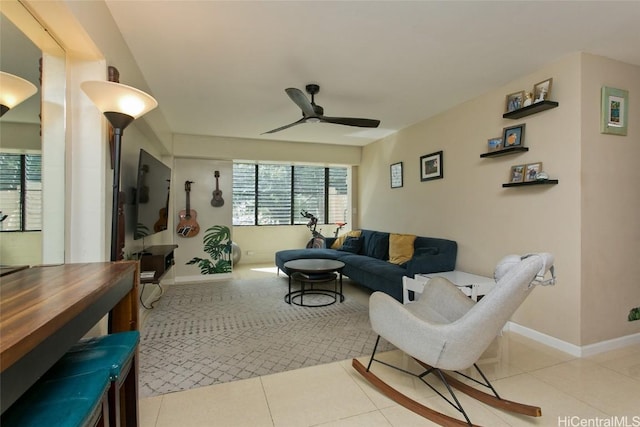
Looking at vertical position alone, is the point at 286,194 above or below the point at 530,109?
below

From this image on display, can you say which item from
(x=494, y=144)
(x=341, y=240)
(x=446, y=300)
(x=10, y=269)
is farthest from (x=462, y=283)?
(x=10, y=269)

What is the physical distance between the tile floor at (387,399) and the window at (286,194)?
498cm

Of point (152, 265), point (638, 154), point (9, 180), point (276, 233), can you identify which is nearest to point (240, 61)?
point (9, 180)

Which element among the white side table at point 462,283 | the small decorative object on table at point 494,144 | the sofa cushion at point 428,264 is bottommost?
→ the white side table at point 462,283

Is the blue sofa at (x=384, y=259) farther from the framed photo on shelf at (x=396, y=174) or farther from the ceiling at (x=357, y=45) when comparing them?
the ceiling at (x=357, y=45)

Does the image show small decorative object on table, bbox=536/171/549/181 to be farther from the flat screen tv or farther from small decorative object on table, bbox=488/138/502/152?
the flat screen tv

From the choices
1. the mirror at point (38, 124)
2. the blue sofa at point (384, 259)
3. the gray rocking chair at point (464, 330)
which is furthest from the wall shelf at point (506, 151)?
the mirror at point (38, 124)

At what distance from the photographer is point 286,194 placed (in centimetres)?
711

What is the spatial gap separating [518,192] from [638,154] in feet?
3.13

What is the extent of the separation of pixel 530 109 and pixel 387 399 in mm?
2602

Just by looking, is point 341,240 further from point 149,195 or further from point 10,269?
point 10,269

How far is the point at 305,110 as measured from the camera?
2.81m

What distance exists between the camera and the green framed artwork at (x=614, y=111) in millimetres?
2506

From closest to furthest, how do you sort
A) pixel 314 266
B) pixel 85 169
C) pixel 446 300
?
pixel 85 169, pixel 446 300, pixel 314 266
